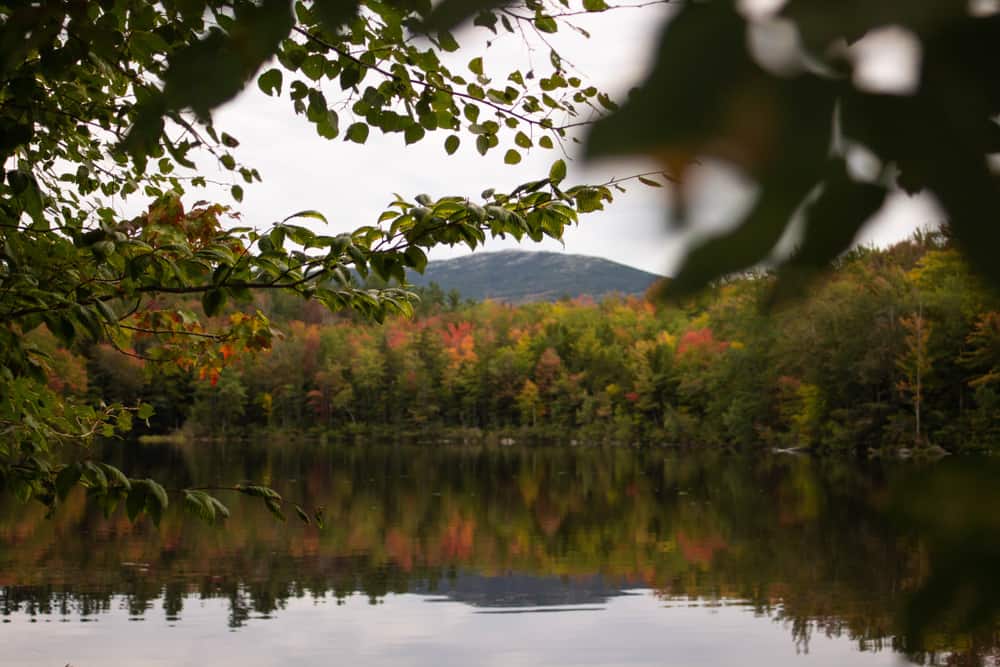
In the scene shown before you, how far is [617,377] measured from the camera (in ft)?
256

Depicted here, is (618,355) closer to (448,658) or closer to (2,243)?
(448,658)

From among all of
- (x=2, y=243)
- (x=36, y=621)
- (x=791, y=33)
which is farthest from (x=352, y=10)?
(x=36, y=621)

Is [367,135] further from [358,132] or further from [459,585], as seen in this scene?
[459,585]

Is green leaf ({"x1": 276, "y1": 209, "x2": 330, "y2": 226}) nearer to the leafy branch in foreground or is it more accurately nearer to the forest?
the leafy branch in foreground

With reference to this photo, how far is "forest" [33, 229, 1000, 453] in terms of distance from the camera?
42812 millimetres

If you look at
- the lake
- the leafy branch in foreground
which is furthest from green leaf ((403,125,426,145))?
the lake

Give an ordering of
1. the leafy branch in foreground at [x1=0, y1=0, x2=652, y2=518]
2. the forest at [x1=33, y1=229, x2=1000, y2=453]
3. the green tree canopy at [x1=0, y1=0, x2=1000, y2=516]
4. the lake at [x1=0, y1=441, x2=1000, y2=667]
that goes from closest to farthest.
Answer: the green tree canopy at [x1=0, y1=0, x2=1000, y2=516] → the leafy branch in foreground at [x1=0, y1=0, x2=652, y2=518] → the lake at [x1=0, y1=441, x2=1000, y2=667] → the forest at [x1=33, y1=229, x2=1000, y2=453]

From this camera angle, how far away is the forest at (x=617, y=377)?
42.8m

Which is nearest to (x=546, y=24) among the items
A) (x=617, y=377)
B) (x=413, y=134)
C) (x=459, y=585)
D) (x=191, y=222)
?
(x=413, y=134)

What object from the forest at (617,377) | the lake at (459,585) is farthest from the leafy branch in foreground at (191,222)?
the forest at (617,377)

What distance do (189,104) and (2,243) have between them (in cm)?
276

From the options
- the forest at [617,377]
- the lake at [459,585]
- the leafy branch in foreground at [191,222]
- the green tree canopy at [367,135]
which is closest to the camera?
the green tree canopy at [367,135]

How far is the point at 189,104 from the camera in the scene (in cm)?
71

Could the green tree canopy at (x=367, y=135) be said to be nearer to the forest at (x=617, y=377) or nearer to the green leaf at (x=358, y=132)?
the green leaf at (x=358, y=132)
